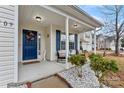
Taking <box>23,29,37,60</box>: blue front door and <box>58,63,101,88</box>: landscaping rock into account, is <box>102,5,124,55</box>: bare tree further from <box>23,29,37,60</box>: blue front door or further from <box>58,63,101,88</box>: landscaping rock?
<box>58,63,101,88</box>: landscaping rock

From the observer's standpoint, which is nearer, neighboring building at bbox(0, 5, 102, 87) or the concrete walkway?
neighboring building at bbox(0, 5, 102, 87)

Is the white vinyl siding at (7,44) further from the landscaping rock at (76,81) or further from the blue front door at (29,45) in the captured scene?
the blue front door at (29,45)

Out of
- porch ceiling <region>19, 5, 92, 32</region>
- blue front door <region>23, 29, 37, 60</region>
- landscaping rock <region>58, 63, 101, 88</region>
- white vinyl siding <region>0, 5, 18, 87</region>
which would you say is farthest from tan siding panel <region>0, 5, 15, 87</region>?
blue front door <region>23, 29, 37, 60</region>

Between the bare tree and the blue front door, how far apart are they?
1686 centimetres

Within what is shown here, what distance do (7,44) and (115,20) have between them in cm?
2202

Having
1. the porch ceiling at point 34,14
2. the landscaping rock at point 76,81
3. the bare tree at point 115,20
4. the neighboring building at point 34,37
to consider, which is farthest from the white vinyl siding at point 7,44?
the bare tree at point 115,20

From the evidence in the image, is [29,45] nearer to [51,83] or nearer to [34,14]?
[34,14]

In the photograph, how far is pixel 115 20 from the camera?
77.9ft

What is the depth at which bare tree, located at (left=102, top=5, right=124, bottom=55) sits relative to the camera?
2353cm

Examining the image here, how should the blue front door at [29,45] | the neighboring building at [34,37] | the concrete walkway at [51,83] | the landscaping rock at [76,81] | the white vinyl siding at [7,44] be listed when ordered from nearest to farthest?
the white vinyl siding at [7,44]
the neighboring building at [34,37]
the concrete walkway at [51,83]
the landscaping rock at [76,81]
the blue front door at [29,45]

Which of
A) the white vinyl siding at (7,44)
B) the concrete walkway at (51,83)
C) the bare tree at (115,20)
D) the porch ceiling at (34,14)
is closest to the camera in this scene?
the white vinyl siding at (7,44)

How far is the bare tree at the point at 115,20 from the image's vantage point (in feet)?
77.2

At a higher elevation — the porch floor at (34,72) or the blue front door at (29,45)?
the blue front door at (29,45)
